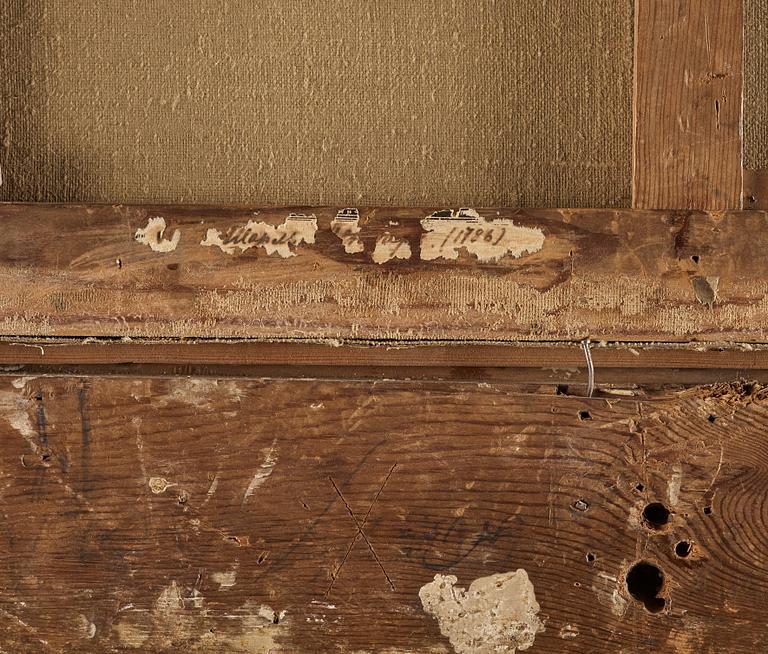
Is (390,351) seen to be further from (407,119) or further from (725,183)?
(725,183)

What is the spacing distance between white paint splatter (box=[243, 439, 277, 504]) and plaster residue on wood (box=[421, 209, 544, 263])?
390 mm

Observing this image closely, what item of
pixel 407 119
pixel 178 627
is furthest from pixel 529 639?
pixel 407 119

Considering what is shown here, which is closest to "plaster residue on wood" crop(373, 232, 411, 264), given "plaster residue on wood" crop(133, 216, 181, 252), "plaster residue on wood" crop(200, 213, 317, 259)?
"plaster residue on wood" crop(200, 213, 317, 259)

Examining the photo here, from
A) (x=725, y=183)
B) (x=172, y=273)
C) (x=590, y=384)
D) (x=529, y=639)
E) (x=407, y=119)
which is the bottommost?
(x=529, y=639)

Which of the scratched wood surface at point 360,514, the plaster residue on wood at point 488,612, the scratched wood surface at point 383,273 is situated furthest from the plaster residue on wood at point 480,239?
the plaster residue on wood at point 488,612

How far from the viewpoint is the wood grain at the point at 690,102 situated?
3.31ft

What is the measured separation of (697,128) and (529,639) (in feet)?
2.75

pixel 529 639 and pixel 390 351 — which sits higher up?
pixel 390 351

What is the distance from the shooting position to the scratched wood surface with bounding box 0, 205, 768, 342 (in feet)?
3.32

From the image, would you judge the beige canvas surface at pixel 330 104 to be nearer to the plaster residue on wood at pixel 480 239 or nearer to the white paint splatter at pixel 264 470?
the plaster residue on wood at pixel 480 239

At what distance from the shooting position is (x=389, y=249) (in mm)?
1018

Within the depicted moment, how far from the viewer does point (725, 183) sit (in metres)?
1.01

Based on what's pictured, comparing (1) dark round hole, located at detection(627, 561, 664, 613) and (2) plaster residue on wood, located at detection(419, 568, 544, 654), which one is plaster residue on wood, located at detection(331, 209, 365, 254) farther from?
(1) dark round hole, located at detection(627, 561, 664, 613)

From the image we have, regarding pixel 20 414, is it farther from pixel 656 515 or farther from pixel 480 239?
pixel 656 515
